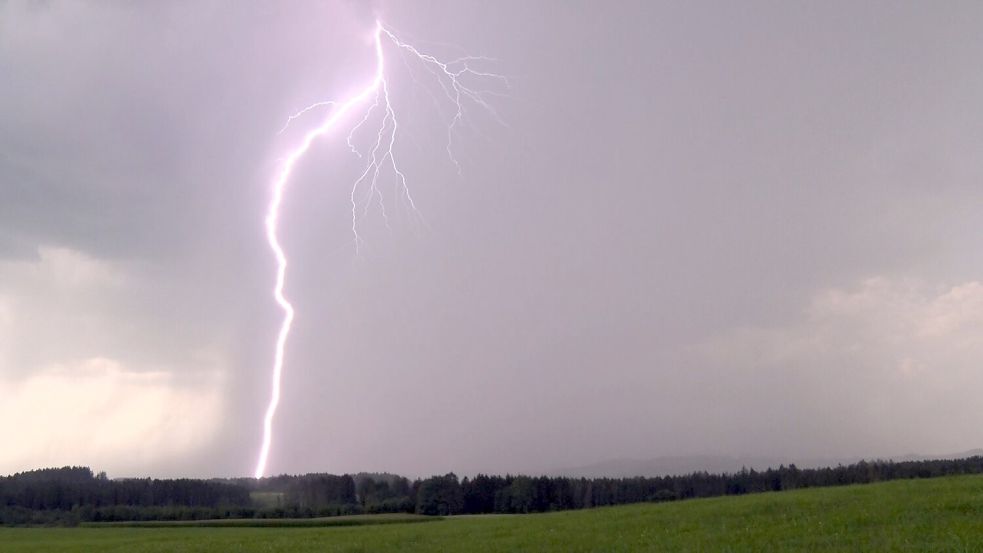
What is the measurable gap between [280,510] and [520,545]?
68.3m

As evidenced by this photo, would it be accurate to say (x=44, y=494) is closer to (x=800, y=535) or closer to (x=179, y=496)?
(x=179, y=496)

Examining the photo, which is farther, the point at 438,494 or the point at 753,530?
the point at 438,494

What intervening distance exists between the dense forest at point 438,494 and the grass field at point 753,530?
151 feet

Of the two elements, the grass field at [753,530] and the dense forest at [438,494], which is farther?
the dense forest at [438,494]

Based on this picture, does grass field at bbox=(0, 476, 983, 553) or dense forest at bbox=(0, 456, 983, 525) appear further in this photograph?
dense forest at bbox=(0, 456, 983, 525)

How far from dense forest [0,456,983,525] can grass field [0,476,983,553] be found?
46.1 metres

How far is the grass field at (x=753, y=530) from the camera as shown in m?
15.8

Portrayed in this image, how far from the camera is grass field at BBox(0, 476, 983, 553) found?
15820mm

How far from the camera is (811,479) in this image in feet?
257

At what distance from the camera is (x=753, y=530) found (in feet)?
61.2

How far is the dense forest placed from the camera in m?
78.9

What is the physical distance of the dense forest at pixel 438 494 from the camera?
78.9m

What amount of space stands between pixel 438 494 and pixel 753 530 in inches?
2987

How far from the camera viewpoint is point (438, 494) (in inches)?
3561
